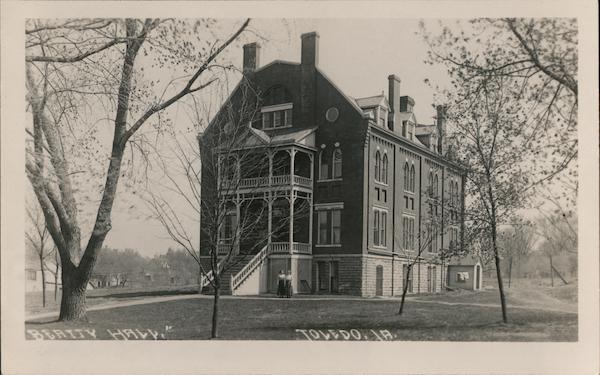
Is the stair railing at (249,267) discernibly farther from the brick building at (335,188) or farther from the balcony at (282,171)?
the balcony at (282,171)

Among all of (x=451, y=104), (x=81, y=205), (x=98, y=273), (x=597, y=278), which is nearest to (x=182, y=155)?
(x=81, y=205)

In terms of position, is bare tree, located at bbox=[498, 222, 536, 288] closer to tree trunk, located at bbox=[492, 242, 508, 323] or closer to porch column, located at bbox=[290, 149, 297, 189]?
tree trunk, located at bbox=[492, 242, 508, 323]

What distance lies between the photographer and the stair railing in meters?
24.0

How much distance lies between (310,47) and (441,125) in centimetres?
458

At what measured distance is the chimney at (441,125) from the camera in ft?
60.8

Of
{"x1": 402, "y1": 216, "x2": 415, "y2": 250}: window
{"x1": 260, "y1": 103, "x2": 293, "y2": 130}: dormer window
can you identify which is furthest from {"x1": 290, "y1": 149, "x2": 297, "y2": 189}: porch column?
{"x1": 402, "y1": 216, "x2": 415, "y2": 250}: window

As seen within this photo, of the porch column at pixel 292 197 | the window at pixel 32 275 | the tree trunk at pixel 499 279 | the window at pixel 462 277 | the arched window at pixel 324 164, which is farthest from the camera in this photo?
the arched window at pixel 324 164

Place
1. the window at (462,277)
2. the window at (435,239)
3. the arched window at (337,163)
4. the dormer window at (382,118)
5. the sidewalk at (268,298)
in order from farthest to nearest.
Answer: the arched window at (337,163), the dormer window at (382,118), the window at (462,277), the window at (435,239), the sidewalk at (268,298)

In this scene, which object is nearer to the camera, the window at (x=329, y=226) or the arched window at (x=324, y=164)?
the window at (x=329, y=226)

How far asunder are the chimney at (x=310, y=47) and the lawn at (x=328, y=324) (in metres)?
7.54

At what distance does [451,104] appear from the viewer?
18.1 meters

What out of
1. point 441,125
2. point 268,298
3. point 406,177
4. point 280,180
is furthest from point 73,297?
point 406,177

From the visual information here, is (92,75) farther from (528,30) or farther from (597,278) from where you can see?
(597,278)

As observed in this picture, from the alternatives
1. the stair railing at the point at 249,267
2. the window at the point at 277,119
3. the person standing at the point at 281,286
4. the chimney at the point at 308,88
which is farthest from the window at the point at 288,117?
the person standing at the point at 281,286
